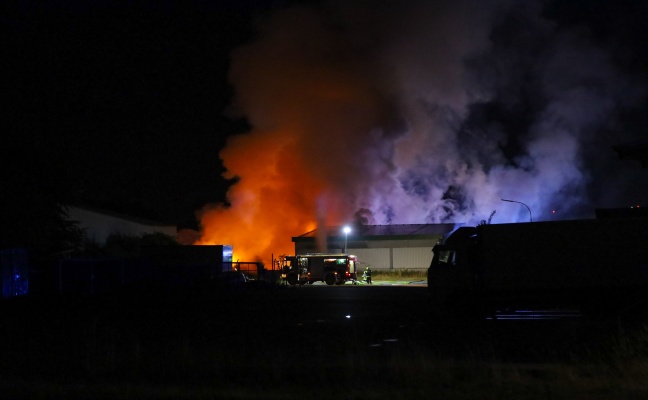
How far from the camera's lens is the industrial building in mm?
80250

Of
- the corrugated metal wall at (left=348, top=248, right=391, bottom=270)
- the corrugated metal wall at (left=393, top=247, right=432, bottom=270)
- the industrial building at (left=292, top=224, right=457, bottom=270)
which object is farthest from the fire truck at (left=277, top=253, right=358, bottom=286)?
the corrugated metal wall at (left=393, top=247, right=432, bottom=270)

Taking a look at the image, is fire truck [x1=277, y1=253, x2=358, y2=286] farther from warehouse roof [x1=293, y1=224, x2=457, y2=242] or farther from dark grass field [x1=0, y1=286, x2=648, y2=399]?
dark grass field [x1=0, y1=286, x2=648, y2=399]

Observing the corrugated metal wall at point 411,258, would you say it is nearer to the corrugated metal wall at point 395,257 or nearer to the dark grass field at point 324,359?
the corrugated metal wall at point 395,257

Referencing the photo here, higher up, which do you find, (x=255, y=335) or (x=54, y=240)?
(x=54, y=240)

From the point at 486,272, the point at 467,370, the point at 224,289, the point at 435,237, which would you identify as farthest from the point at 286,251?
the point at 467,370

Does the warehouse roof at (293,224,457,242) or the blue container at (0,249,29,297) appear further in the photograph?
the warehouse roof at (293,224,457,242)

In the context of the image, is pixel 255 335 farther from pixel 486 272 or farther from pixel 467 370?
pixel 486 272

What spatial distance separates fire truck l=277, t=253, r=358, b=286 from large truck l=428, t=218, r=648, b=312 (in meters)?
37.5

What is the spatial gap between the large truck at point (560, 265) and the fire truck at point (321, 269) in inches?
1475

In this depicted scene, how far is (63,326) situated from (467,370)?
13.6 m

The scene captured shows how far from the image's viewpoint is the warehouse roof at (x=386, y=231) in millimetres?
80625

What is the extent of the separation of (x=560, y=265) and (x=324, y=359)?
12.3m

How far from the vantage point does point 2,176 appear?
1764 inches

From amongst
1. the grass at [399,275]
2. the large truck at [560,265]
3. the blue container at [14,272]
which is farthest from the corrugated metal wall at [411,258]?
the large truck at [560,265]
